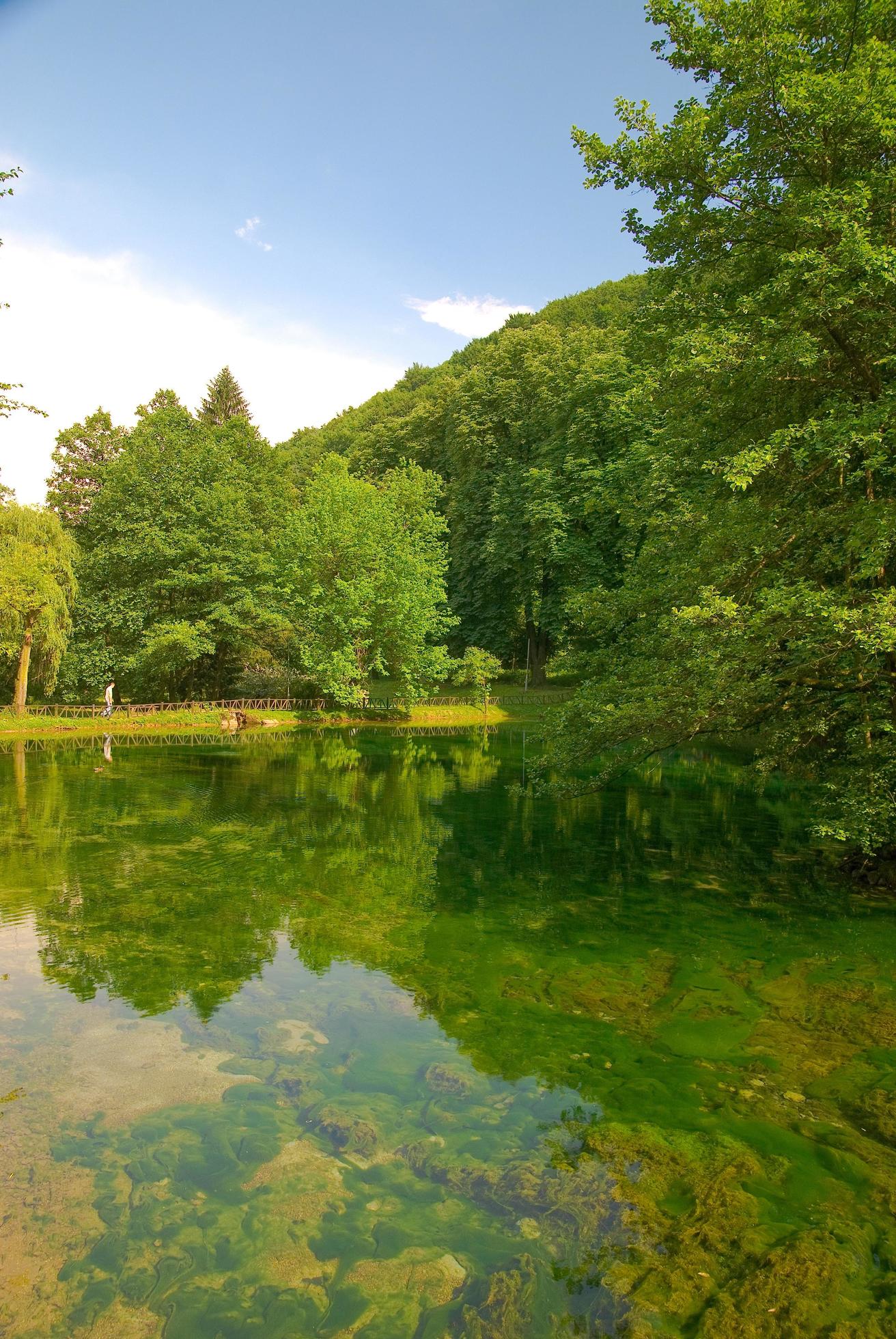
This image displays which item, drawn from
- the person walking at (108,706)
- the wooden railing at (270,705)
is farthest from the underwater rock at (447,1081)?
the person walking at (108,706)

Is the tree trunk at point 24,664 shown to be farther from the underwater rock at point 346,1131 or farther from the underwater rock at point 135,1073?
the underwater rock at point 346,1131

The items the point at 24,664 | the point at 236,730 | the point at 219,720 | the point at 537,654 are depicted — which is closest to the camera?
the point at 24,664

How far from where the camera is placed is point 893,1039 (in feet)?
22.2

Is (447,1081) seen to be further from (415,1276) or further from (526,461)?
(526,461)

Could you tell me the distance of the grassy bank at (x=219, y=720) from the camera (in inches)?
1204

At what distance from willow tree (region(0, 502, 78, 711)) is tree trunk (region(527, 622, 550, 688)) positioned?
24074 mm

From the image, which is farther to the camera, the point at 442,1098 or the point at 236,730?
the point at 236,730

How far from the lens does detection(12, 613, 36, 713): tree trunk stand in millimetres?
32094

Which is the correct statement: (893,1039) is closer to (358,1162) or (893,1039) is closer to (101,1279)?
(358,1162)

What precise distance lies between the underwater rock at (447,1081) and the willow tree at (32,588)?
30131 mm

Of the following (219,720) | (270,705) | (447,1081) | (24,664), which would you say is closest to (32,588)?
(24,664)

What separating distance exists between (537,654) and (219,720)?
19.0m

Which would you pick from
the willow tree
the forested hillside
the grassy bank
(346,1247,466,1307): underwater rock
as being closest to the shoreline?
the grassy bank

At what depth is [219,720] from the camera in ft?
116
